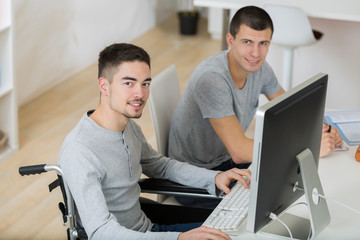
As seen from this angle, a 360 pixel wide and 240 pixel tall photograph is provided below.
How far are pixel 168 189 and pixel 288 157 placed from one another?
60 cm

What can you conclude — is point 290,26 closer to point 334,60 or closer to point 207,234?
point 334,60

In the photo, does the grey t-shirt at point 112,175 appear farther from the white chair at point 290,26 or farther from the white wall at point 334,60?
the white wall at point 334,60

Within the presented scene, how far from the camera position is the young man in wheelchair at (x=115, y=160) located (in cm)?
164

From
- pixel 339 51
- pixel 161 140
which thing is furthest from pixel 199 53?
pixel 161 140

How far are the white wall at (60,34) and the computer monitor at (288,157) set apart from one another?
2.64 metres

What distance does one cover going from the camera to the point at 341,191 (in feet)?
6.26

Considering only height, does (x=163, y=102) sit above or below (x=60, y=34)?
above

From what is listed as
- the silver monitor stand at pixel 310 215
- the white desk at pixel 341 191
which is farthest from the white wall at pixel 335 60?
the silver monitor stand at pixel 310 215

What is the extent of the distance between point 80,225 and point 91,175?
0.24 meters

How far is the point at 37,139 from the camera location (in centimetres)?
385

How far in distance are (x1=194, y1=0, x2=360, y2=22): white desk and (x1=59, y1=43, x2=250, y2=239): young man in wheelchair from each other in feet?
5.96

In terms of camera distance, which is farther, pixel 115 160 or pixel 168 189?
pixel 168 189

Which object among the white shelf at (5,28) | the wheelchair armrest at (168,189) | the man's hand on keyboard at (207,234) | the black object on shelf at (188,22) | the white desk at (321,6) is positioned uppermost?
the white desk at (321,6)

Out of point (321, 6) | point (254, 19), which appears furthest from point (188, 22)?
point (254, 19)
